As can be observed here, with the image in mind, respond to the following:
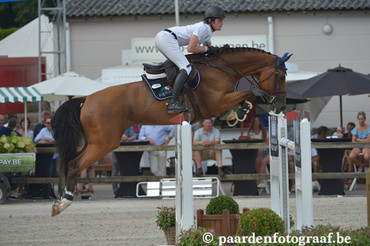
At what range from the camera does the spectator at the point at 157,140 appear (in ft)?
41.5

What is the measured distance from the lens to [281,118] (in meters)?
Answer: 5.90

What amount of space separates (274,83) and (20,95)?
7302 mm

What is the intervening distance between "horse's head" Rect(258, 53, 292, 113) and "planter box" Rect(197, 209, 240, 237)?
1.64 meters

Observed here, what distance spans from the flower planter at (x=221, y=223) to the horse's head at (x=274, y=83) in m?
1.64

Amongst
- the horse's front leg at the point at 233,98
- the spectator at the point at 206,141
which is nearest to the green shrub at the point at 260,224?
the horse's front leg at the point at 233,98

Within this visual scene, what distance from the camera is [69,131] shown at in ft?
25.4

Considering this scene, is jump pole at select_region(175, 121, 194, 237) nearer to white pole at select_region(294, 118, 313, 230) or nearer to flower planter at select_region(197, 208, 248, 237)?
flower planter at select_region(197, 208, 248, 237)

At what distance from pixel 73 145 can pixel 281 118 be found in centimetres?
270

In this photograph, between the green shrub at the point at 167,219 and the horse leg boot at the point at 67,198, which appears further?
the horse leg boot at the point at 67,198

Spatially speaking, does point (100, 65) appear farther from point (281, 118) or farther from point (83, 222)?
point (281, 118)

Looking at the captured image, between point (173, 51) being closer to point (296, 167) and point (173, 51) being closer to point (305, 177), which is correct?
point (296, 167)

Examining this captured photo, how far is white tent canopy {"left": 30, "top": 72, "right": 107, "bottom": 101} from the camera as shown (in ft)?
46.8

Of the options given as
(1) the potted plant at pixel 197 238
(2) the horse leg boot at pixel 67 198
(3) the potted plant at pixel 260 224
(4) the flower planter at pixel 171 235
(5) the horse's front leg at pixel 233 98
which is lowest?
(4) the flower planter at pixel 171 235

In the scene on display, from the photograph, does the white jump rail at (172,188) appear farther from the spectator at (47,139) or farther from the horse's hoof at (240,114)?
the horse's hoof at (240,114)
